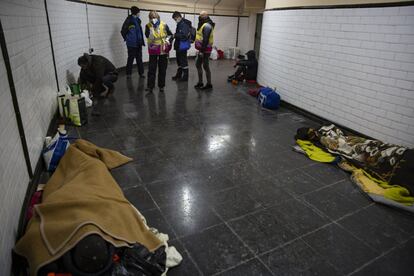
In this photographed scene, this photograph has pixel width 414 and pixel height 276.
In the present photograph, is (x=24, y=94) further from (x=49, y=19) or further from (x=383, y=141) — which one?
(x=383, y=141)

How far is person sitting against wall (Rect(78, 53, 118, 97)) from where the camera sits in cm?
500

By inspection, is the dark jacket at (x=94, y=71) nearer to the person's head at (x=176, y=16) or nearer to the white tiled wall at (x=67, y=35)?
the white tiled wall at (x=67, y=35)

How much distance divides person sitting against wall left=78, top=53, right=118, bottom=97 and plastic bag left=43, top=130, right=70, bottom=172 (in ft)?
7.81

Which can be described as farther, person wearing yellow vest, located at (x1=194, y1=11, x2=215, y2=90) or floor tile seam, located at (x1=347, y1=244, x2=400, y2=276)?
person wearing yellow vest, located at (x1=194, y1=11, x2=215, y2=90)

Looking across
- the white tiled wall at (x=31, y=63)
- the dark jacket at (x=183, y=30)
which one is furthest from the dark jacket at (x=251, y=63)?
the white tiled wall at (x=31, y=63)

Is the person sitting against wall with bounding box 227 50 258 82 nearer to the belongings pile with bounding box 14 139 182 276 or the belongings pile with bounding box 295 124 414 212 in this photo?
→ the belongings pile with bounding box 295 124 414 212

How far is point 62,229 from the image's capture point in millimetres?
1657

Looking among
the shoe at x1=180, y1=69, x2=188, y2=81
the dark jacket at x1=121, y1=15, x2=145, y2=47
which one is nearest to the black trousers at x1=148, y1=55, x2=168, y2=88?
the shoe at x1=180, y1=69, x2=188, y2=81

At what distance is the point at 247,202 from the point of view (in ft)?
8.59

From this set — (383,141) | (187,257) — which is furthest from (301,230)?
(383,141)

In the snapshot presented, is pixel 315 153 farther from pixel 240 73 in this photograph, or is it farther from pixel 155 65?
pixel 240 73

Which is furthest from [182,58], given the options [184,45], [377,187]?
[377,187]

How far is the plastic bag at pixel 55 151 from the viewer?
114 inches

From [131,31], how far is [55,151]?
4818 millimetres
